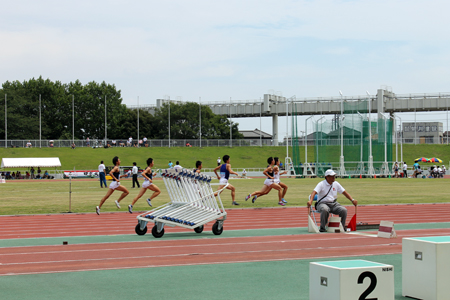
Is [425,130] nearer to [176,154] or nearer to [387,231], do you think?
[176,154]

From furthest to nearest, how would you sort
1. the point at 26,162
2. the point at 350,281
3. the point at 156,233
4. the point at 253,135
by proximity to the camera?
the point at 253,135
the point at 26,162
the point at 156,233
the point at 350,281

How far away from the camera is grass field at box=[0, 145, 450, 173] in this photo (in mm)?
68375

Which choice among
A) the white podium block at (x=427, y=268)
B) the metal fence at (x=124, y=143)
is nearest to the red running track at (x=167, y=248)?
the white podium block at (x=427, y=268)

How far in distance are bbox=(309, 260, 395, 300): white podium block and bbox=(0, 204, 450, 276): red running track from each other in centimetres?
373

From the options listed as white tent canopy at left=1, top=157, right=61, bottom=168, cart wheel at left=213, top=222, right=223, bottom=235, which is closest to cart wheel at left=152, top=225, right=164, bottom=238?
cart wheel at left=213, top=222, right=223, bottom=235

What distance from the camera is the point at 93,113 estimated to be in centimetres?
8800

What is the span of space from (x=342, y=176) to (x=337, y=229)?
38683 millimetres

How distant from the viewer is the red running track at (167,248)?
28.0ft

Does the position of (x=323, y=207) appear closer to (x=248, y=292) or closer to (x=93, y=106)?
(x=248, y=292)

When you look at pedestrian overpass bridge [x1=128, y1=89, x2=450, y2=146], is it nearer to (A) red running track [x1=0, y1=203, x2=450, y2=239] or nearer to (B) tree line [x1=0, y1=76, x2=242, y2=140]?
(B) tree line [x1=0, y1=76, x2=242, y2=140]

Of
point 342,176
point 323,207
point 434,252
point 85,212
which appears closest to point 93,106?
point 342,176

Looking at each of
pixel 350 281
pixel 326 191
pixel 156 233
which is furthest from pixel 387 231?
pixel 350 281

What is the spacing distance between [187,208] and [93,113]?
3118 inches

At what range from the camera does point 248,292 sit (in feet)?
21.2
